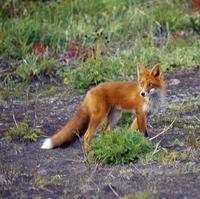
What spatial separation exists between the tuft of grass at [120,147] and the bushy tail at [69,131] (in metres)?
0.57

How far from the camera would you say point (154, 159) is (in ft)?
23.6

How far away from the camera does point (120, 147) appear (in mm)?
7207

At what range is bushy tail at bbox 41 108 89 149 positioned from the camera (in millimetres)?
7879

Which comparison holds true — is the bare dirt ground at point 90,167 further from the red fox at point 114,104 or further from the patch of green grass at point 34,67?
the patch of green grass at point 34,67

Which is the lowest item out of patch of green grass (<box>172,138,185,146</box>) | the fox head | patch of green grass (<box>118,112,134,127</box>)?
patch of green grass (<box>118,112,134,127</box>)

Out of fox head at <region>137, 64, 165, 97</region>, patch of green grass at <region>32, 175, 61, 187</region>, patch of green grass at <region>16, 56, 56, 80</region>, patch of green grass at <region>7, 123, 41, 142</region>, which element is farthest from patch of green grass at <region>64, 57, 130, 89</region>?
patch of green grass at <region>32, 175, 61, 187</region>

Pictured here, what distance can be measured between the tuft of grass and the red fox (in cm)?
55

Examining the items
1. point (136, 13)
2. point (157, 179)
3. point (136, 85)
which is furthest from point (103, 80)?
point (157, 179)

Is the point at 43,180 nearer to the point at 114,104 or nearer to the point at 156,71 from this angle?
the point at 114,104

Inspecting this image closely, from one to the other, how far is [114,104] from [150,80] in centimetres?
48

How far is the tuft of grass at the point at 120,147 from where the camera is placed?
7215mm

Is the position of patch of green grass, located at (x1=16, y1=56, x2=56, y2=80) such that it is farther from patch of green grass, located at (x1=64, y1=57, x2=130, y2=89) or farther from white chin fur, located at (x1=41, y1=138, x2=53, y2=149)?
white chin fur, located at (x1=41, y1=138, x2=53, y2=149)

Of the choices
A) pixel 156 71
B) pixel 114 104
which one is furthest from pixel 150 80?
pixel 114 104

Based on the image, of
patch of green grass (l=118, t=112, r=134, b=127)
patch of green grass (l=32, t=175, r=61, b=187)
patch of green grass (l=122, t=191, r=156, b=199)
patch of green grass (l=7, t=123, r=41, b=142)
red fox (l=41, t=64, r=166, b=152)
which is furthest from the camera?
patch of green grass (l=118, t=112, r=134, b=127)
